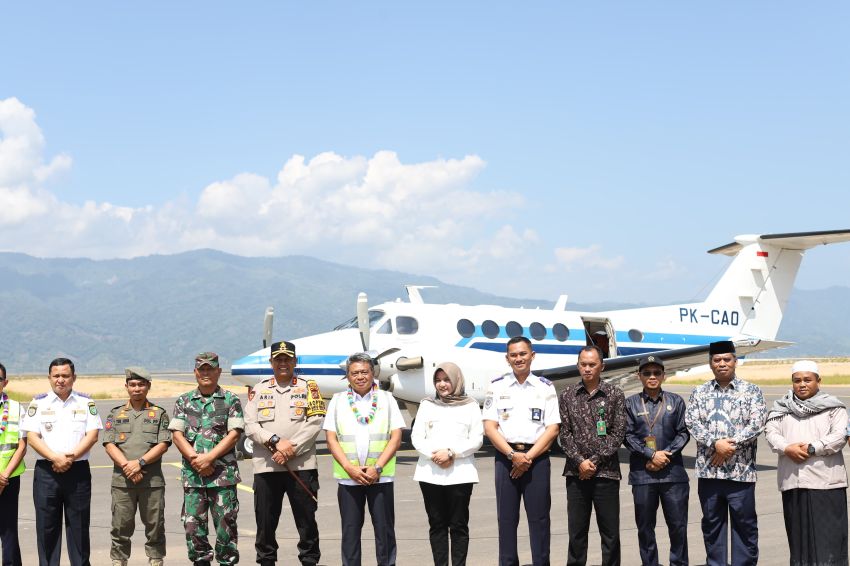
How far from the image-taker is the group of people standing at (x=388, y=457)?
281 inches

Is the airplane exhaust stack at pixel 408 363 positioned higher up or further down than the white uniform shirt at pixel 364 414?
higher up

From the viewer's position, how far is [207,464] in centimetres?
712

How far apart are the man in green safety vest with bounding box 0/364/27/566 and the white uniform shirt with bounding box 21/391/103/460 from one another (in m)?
0.09

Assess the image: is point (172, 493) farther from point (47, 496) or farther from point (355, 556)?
point (355, 556)

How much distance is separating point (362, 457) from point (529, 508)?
4.52 ft

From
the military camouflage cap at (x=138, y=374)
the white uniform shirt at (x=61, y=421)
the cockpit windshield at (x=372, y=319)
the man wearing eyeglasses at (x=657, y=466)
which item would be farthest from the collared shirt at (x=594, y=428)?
the cockpit windshield at (x=372, y=319)

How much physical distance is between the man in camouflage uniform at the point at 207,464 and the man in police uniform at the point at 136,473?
23 cm

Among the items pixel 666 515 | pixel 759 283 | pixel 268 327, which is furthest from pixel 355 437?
pixel 759 283

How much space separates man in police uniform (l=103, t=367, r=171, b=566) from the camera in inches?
286

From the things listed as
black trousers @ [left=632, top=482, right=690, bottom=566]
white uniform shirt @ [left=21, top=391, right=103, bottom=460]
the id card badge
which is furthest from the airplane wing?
white uniform shirt @ [left=21, top=391, right=103, bottom=460]

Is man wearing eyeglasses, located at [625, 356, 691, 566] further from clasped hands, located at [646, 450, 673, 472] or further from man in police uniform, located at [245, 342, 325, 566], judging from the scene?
man in police uniform, located at [245, 342, 325, 566]

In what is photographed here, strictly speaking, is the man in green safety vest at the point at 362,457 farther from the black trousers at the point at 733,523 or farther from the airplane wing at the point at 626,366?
the airplane wing at the point at 626,366

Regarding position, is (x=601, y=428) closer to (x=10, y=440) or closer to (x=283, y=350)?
(x=283, y=350)

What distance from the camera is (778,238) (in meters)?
21.2
